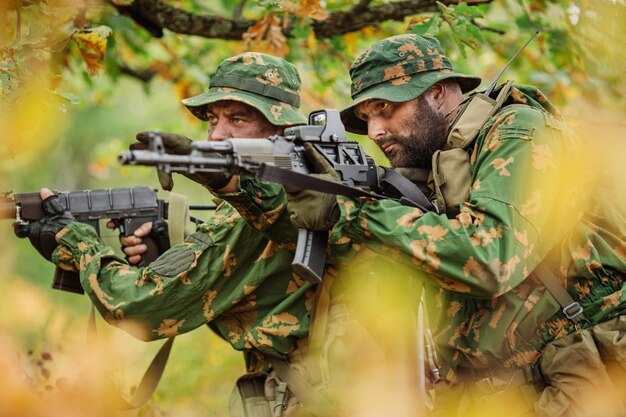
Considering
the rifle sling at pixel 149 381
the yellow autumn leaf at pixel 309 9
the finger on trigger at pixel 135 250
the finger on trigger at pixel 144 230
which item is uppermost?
the yellow autumn leaf at pixel 309 9

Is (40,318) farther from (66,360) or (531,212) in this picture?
(531,212)

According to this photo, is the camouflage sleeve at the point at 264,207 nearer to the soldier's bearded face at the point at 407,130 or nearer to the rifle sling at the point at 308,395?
the soldier's bearded face at the point at 407,130

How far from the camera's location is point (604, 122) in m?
6.02

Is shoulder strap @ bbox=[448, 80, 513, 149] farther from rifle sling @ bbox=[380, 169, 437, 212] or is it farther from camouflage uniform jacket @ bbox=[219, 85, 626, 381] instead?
rifle sling @ bbox=[380, 169, 437, 212]

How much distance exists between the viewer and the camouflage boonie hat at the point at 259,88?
4305 millimetres

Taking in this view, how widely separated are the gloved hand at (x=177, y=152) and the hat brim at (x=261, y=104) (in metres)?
0.67

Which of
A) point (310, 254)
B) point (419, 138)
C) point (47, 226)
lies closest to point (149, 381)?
point (47, 226)

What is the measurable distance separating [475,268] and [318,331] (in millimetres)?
1108

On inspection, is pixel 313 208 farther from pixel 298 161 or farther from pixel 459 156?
pixel 459 156

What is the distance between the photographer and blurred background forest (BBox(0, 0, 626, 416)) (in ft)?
13.3

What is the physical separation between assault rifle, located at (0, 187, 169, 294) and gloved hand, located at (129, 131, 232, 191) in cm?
169

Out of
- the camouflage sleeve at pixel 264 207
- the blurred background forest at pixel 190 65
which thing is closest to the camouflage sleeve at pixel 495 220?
the camouflage sleeve at pixel 264 207

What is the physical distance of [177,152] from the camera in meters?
3.26

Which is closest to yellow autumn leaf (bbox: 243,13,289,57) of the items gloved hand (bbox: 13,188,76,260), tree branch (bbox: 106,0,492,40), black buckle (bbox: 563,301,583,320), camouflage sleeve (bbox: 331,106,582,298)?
tree branch (bbox: 106,0,492,40)
